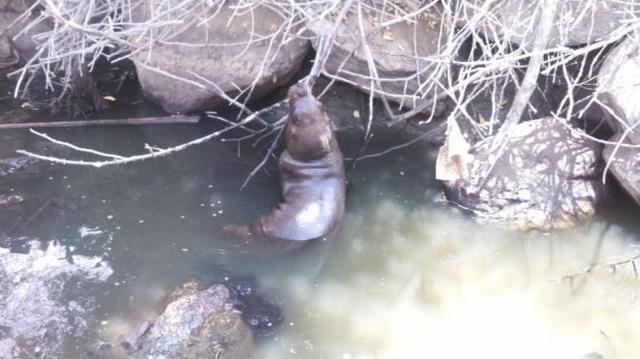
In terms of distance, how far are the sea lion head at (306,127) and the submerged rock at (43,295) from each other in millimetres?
1645

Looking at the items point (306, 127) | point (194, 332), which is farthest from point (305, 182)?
point (194, 332)

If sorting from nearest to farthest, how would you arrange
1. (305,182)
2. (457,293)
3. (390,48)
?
(457,293)
(305,182)
(390,48)

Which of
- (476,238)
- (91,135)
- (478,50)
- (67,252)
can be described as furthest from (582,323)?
(91,135)

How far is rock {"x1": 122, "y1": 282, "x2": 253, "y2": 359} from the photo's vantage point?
157 inches

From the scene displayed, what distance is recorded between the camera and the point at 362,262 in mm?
4738

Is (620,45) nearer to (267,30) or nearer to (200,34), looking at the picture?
(267,30)

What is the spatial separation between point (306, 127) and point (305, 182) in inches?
16.0

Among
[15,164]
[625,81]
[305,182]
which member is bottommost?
[15,164]

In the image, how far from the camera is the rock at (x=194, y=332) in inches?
157

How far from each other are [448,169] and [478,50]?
117 centimetres

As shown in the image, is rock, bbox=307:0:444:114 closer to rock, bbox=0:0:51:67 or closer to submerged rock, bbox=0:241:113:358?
submerged rock, bbox=0:241:113:358

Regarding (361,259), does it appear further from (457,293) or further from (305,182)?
(305,182)

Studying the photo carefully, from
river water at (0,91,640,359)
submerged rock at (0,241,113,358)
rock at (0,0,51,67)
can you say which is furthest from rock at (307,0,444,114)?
rock at (0,0,51,67)

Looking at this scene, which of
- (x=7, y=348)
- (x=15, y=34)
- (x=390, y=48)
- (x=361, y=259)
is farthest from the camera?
(x=15, y=34)
